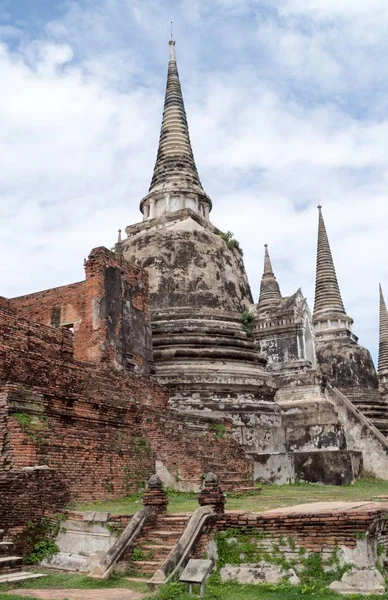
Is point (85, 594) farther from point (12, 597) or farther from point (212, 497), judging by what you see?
point (212, 497)

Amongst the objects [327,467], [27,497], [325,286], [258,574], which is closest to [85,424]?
[27,497]

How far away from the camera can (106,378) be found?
44.9 feet

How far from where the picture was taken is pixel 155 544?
314 inches

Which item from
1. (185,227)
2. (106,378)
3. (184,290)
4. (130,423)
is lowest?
(130,423)

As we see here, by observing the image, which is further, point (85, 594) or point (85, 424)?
point (85, 424)

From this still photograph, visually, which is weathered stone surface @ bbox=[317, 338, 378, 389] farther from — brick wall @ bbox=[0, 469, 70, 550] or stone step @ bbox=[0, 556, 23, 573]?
stone step @ bbox=[0, 556, 23, 573]

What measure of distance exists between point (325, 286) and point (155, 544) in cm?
2695

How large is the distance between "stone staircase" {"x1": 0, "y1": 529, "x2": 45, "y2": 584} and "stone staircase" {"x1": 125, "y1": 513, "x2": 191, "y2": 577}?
3.79ft

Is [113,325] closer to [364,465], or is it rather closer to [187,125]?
[364,465]

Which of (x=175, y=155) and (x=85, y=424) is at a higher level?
(x=175, y=155)

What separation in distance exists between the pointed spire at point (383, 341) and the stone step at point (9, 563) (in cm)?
3077

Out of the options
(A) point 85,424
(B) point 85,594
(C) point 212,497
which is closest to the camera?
(B) point 85,594

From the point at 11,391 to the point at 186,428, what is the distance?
5441 millimetres

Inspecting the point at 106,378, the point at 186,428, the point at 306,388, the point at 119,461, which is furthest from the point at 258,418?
the point at 119,461
